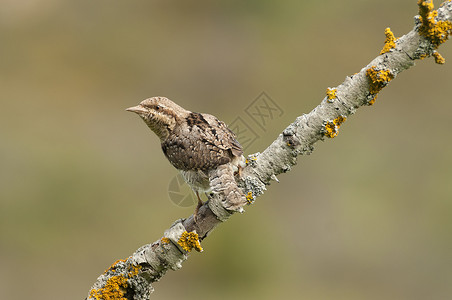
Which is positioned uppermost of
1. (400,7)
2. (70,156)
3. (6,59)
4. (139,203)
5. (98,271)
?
(6,59)

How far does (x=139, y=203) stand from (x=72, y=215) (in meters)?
1.18

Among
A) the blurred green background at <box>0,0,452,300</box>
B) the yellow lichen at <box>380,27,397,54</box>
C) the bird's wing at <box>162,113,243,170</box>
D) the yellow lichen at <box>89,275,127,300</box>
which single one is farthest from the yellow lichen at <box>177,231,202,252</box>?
the blurred green background at <box>0,0,452,300</box>

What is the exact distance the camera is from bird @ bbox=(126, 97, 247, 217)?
4.40m

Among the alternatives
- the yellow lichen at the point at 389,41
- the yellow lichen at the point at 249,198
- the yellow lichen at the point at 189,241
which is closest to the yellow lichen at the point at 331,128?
the yellow lichen at the point at 389,41

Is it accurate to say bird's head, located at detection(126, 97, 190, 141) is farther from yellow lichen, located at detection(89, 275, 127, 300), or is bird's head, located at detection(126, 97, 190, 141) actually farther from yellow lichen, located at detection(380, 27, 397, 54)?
Result: yellow lichen, located at detection(380, 27, 397, 54)

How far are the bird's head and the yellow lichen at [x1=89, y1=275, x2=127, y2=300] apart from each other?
1.40m

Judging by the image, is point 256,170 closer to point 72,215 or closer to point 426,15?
point 426,15

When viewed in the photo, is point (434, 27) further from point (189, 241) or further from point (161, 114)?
point (161, 114)

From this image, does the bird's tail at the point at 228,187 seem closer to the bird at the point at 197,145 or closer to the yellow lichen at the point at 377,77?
the bird at the point at 197,145

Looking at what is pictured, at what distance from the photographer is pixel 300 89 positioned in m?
12.4

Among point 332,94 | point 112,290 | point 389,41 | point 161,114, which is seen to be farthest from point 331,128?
point 112,290

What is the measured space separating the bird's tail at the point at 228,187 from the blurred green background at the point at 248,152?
4.89 m

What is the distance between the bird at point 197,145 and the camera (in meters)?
4.40

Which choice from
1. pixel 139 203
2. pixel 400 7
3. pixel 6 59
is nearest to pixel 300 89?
pixel 400 7
